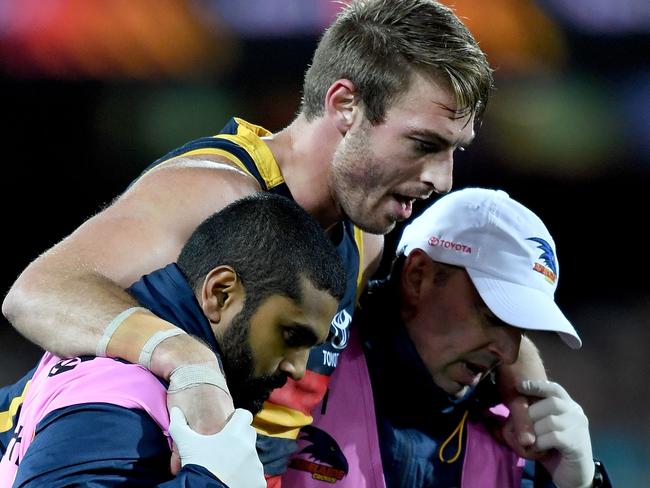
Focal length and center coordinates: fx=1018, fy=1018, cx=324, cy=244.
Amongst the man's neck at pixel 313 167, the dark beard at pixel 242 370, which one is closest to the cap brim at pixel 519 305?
the man's neck at pixel 313 167

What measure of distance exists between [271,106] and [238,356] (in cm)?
370

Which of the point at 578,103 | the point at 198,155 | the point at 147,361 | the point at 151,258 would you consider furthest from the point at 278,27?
the point at 147,361

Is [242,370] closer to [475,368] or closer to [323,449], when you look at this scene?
[323,449]

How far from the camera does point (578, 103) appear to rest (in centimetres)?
561

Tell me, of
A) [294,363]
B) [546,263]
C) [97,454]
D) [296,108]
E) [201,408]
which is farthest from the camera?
[296,108]

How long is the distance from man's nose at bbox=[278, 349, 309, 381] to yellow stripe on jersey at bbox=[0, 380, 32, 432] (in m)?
0.52

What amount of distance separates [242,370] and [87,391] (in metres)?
0.31

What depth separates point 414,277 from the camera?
8.12 feet

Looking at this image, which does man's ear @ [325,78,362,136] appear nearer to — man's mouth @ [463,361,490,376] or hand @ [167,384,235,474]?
man's mouth @ [463,361,490,376]

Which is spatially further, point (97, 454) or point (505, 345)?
point (505, 345)

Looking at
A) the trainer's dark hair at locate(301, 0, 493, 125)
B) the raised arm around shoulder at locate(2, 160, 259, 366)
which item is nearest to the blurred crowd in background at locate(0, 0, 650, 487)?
the trainer's dark hair at locate(301, 0, 493, 125)

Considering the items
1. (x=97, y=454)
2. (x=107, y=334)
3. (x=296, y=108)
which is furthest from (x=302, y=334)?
(x=296, y=108)

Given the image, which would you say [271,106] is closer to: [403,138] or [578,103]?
[578,103]

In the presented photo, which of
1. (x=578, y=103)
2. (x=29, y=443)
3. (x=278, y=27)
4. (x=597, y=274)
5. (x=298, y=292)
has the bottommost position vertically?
(x=597, y=274)
